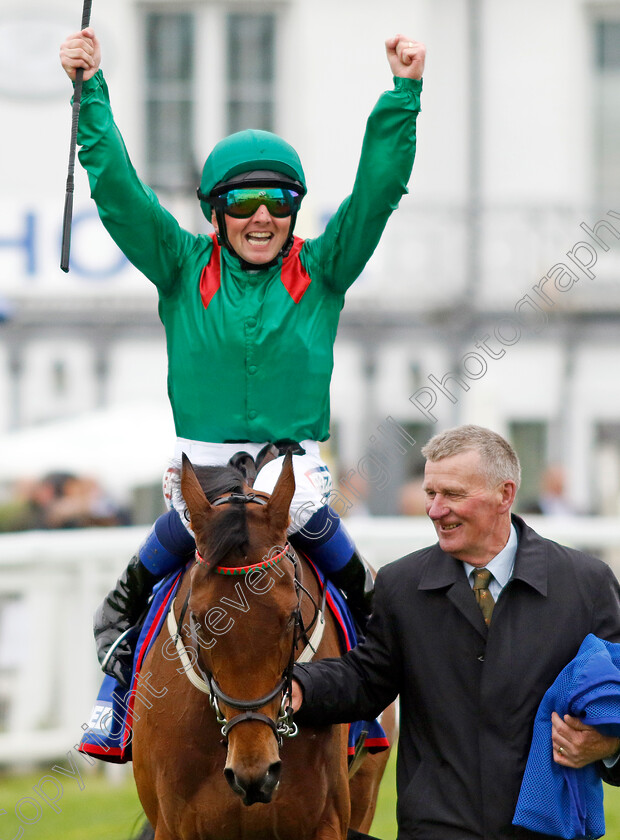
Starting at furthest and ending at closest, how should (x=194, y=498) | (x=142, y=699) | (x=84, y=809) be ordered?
(x=84, y=809) → (x=142, y=699) → (x=194, y=498)

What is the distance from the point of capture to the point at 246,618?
2986mm

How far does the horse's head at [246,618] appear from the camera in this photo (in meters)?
2.92

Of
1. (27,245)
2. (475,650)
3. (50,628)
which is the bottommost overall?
(50,628)

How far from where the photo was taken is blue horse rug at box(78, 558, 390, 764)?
12.2ft

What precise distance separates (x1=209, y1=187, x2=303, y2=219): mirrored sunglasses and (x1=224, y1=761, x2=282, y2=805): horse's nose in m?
1.61

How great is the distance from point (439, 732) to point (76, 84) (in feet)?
6.59

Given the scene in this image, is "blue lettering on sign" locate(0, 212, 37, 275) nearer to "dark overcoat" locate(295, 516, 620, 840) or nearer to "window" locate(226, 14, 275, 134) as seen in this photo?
"window" locate(226, 14, 275, 134)

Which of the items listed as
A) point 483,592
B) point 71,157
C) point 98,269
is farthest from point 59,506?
point 483,592

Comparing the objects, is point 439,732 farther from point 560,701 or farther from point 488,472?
point 488,472

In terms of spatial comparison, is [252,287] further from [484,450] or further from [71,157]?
[484,450]

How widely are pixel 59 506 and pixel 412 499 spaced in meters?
2.92

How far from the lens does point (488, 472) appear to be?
328 centimetres

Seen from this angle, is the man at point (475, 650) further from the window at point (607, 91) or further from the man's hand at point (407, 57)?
the window at point (607, 91)

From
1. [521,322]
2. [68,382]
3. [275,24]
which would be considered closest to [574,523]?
[521,322]
